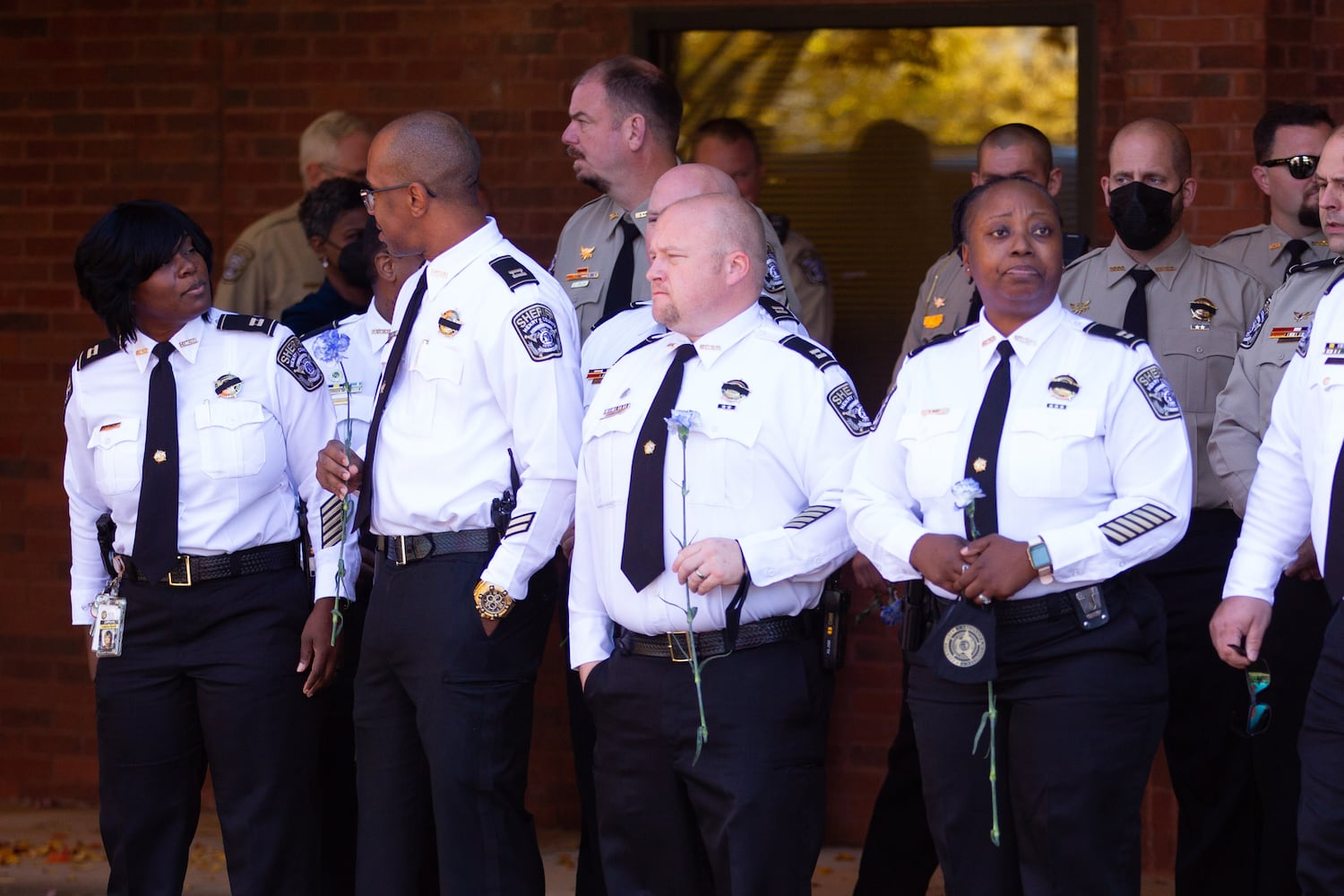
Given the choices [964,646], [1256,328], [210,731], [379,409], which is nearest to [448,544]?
[379,409]

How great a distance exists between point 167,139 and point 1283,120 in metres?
4.05

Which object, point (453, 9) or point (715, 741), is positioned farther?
point (453, 9)

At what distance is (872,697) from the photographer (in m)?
6.12

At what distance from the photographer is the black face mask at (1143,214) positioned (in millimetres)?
4766

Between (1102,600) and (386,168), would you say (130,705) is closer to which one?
(386,168)

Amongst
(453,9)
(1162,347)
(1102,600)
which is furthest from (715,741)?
(453,9)

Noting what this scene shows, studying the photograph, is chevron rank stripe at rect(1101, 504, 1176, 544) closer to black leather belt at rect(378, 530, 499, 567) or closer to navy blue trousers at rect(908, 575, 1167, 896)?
navy blue trousers at rect(908, 575, 1167, 896)

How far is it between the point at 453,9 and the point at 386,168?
2.40 meters

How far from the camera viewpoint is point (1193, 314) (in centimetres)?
475

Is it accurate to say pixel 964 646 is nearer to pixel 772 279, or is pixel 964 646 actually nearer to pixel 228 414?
pixel 772 279

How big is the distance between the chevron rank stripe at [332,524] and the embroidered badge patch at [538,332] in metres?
0.72

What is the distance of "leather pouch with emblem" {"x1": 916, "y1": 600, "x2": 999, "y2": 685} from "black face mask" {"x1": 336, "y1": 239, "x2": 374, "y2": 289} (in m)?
2.50

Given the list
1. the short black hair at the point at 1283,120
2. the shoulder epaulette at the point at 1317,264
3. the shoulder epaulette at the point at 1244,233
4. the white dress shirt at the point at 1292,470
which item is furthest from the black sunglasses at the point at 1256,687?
the short black hair at the point at 1283,120

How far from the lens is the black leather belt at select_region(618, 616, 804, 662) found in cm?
385
